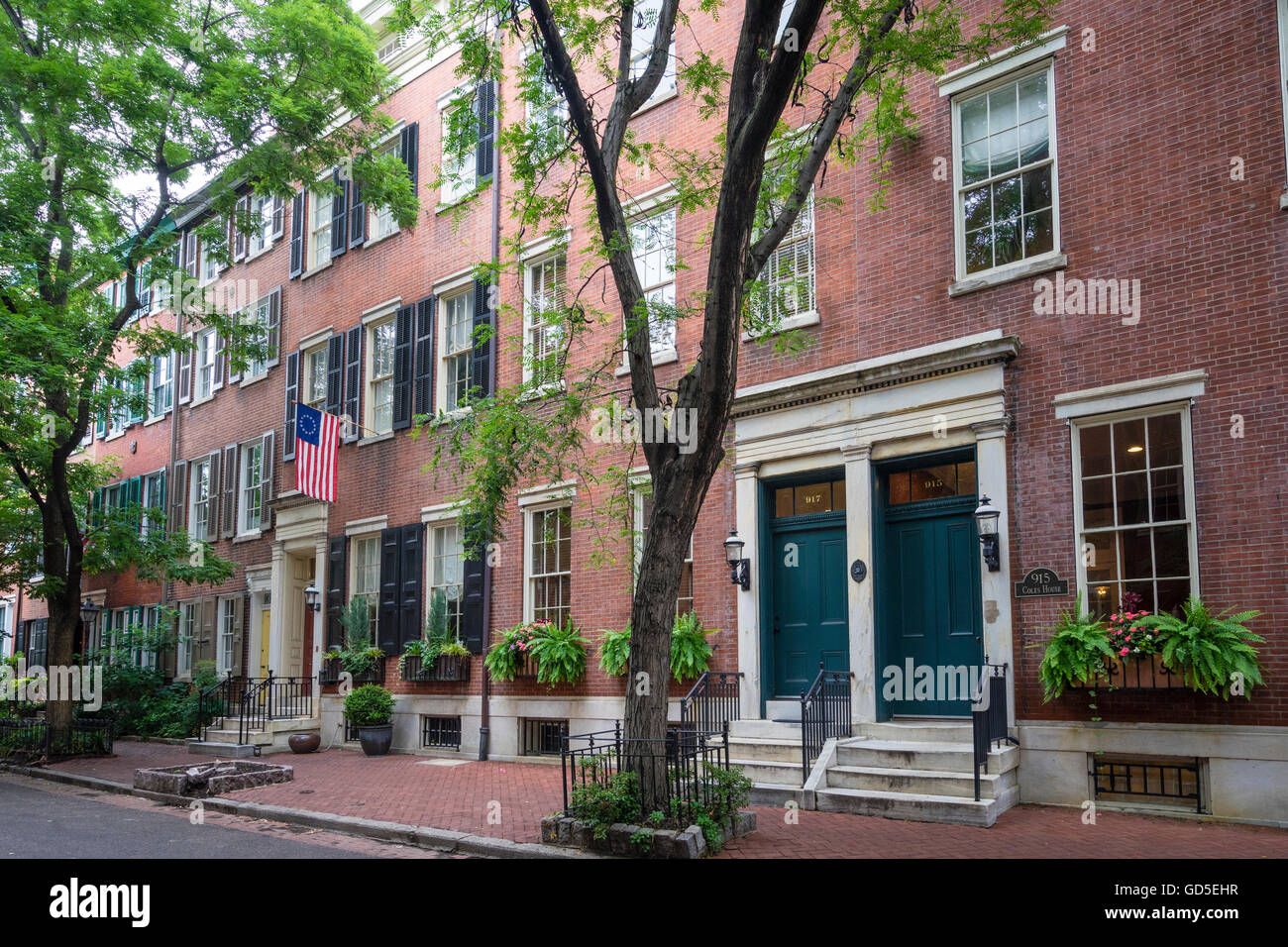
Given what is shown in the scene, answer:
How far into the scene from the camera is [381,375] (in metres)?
20.4

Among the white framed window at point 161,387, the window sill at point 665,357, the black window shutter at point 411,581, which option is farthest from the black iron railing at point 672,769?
the white framed window at point 161,387

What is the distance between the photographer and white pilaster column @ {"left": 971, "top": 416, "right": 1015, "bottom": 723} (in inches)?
427

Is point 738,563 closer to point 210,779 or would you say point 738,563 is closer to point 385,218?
point 210,779

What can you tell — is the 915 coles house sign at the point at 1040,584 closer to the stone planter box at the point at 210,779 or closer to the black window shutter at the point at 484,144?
the stone planter box at the point at 210,779

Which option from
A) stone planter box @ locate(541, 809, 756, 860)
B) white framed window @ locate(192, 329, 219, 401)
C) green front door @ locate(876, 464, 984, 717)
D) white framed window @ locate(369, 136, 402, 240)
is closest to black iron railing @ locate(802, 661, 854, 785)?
green front door @ locate(876, 464, 984, 717)

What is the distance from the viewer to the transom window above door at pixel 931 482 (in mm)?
11844

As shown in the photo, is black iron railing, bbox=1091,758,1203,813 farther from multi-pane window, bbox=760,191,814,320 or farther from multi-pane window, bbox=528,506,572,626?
multi-pane window, bbox=528,506,572,626

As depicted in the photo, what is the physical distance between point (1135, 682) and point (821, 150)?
5.84m

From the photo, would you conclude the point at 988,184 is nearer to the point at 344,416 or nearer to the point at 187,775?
the point at 187,775

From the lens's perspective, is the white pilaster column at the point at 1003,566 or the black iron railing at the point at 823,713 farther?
the black iron railing at the point at 823,713

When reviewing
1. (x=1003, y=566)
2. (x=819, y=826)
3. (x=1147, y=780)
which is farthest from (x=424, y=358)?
(x=1147, y=780)

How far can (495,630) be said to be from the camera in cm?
1692

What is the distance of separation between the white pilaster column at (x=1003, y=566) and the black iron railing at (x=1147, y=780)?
3.23 ft

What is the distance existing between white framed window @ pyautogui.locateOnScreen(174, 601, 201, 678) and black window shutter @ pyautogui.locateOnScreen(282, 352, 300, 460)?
18.2 feet
